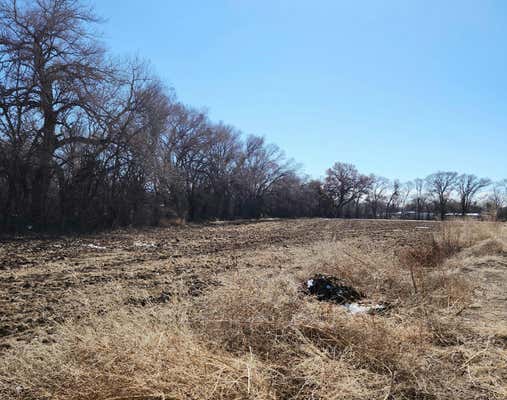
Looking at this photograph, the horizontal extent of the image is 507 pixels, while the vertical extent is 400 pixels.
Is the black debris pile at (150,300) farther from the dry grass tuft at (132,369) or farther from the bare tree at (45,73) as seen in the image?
the bare tree at (45,73)

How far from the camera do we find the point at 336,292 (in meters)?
5.15

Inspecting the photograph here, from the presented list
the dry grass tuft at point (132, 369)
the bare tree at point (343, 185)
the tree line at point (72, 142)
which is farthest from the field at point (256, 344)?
the bare tree at point (343, 185)

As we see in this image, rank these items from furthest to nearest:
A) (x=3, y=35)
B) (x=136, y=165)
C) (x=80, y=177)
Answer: (x=136, y=165) < (x=80, y=177) < (x=3, y=35)

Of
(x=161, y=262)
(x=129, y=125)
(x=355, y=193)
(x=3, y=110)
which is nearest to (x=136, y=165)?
(x=129, y=125)

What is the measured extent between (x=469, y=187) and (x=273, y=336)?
314ft

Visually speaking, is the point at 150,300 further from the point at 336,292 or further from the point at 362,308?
the point at 362,308

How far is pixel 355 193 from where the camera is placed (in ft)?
257

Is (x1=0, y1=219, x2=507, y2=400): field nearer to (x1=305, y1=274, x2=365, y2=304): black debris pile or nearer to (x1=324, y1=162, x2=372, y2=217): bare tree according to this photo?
(x1=305, y1=274, x2=365, y2=304): black debris pile

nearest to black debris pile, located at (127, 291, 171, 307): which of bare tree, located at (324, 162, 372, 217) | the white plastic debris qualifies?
the white plastic debris

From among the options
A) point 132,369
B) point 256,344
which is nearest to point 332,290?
point 256,344

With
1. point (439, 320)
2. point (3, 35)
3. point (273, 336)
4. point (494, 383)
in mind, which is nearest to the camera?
point (494, 383)

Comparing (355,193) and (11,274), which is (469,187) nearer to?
(355,193)

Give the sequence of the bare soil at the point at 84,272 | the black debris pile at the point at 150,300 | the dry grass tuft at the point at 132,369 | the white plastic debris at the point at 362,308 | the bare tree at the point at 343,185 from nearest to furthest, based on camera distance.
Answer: the dry grass tuft at the point at 132,369 → the white plastic debris at the point at 362,308 → the bare soil at the point at 84,272 → the black debris pile at the point at 150,300 → the bare tree at the point at 343,185

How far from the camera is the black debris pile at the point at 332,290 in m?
5.02
